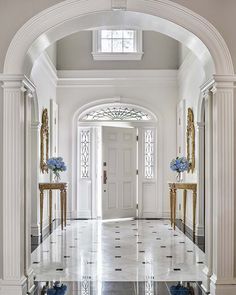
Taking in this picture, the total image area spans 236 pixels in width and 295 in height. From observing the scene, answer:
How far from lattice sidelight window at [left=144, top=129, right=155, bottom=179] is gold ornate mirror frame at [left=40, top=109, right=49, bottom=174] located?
9.69 ft

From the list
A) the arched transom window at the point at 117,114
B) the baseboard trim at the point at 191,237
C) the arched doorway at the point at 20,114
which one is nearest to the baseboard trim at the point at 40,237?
the baseboard trim at the point at 191,237

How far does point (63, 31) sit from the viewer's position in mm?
5609

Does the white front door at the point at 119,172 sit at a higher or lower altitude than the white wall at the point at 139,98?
lower

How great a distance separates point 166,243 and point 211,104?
151 inches

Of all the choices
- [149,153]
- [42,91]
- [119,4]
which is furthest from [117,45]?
[119,4]

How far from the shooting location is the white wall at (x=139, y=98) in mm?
12484

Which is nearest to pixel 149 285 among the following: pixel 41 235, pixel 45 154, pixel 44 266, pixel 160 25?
pixel 44 266

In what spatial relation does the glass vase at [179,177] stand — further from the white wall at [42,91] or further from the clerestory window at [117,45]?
the clerestory window at [117,45]

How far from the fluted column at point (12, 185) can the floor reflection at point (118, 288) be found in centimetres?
50

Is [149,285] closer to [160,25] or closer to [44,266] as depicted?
[44,266]

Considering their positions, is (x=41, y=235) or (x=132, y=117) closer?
(x=41, y=235)

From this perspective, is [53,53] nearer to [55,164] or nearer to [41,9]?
[55,164]

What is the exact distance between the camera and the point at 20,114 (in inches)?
208

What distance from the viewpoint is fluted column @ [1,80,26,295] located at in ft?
17.1
